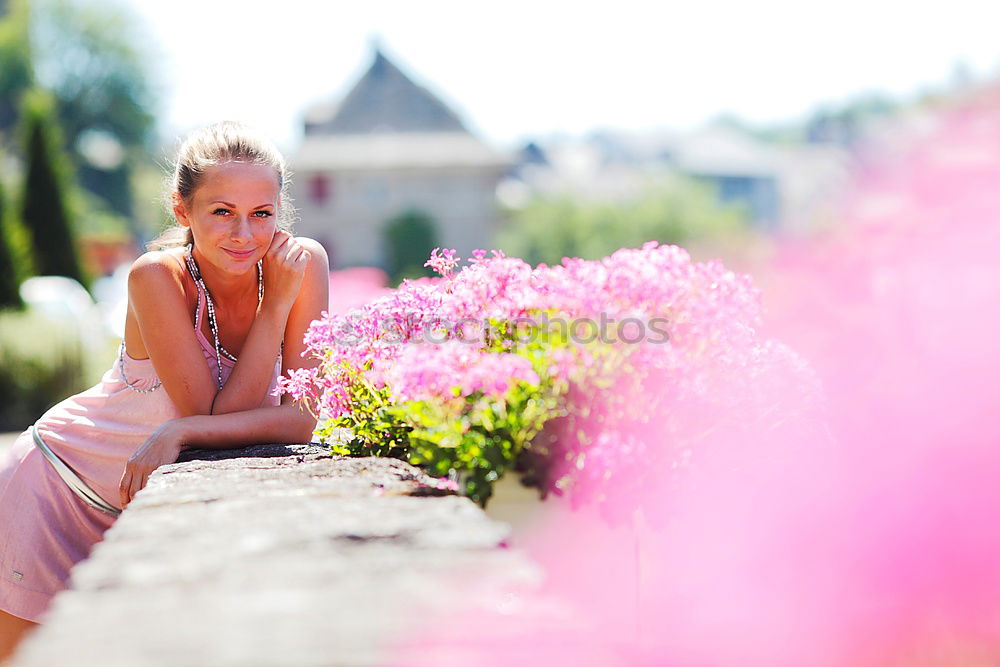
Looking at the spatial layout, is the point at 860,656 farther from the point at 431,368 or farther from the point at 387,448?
the point at 387,448

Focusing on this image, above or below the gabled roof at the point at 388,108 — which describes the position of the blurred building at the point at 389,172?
below

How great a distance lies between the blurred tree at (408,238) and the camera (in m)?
47.9

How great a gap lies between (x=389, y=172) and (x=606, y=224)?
1010 cm

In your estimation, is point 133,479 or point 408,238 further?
point 408,238

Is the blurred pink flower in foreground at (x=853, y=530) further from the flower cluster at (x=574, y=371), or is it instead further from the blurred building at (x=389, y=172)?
the blurred building at (x=389, y=172)

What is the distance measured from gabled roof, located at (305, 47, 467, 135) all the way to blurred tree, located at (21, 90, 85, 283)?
1049 inches

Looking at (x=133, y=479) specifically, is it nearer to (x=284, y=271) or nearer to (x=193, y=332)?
(x=193, y=332)

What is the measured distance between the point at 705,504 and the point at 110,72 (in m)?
69.7

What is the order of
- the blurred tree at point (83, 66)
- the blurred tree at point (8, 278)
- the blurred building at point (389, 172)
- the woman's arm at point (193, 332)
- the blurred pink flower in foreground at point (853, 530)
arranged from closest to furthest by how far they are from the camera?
the blurred pink flower in foreground at point (853, 530), the woman's arm at point (193, 332), the blurred tree at point (8, 278), the blurred building at point (389, 172), the blurred tree at point (83, 66)

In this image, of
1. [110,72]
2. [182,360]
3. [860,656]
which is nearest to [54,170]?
[182,360]

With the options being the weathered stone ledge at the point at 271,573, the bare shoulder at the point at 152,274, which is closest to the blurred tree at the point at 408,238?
the bare shoulder at the point at 152,274

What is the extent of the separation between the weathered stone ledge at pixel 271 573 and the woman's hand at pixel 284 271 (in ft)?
2.85

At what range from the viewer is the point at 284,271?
293 centimetres

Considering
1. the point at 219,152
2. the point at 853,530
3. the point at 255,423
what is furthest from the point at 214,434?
the point at 853,530
